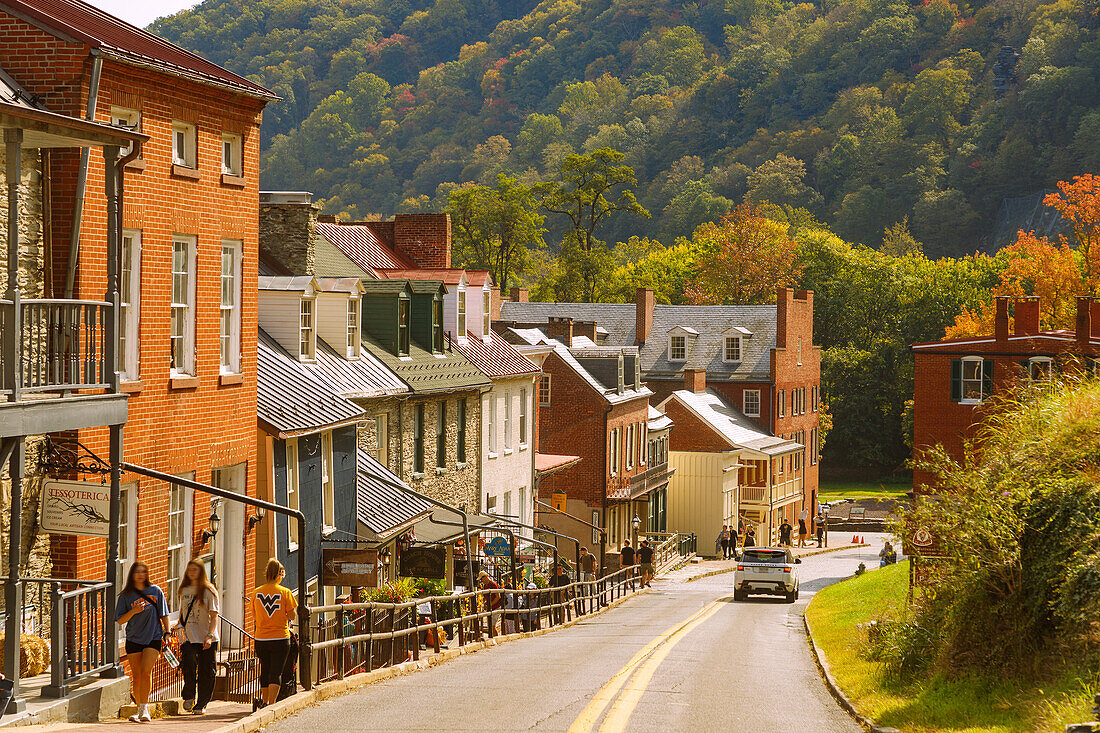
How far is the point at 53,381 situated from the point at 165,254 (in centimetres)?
476

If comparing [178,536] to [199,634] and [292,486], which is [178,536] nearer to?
[292,486]

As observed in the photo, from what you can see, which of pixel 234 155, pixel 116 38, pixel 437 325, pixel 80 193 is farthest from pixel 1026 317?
pixel 80 193

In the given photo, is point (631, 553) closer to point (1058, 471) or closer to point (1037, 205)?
point (1058, 471)

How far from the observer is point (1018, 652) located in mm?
14828

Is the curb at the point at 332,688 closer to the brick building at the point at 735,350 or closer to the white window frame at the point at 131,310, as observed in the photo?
the white window frame at the point at 131,310

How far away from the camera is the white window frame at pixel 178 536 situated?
17.1 metres

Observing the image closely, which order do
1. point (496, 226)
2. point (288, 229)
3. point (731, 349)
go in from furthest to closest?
point (496, 226), point (731, 349), point (288, 229)

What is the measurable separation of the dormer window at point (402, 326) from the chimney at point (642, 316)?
125ft

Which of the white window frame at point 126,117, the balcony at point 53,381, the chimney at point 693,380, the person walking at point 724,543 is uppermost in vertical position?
the white window frame at point 126,117

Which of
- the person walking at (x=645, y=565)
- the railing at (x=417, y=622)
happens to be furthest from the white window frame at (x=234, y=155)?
the person walking at (x=645, y=565)

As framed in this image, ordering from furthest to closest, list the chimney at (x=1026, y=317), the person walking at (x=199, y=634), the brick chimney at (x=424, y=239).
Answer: the chimney at (x=1026, y=317) → the brick chimney at (x=424, y=239) → the person walking at (x=199, y=634)

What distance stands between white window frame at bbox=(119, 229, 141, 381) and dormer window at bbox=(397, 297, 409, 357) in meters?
13.9

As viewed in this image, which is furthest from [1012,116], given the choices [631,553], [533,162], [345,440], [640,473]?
[345,440]

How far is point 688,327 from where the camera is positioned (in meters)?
68.6
